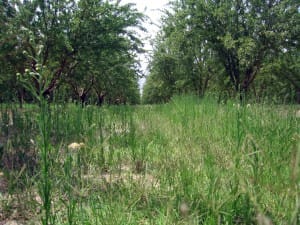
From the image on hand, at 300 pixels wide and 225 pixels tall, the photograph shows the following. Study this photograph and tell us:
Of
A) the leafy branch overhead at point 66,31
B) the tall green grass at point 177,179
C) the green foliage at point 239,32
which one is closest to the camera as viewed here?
the tall green grass at point 177,179

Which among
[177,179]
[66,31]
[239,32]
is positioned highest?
[239,32]

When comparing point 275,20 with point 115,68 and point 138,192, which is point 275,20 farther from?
point 138,192

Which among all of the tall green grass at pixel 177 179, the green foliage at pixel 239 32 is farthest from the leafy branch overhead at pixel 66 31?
the tall green grass at pixel 177 179

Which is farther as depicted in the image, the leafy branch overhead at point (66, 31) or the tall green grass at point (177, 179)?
the leafy branch overhead at point (66, 31)

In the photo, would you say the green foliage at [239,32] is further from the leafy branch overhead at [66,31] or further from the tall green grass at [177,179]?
the tall green grass at [177,179]

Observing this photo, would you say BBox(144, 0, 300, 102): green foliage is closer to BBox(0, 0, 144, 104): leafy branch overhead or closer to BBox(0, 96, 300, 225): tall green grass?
BBox(0, 0, 144, 104): leafy branch overhead

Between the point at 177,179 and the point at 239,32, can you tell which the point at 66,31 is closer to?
the point at 239,32

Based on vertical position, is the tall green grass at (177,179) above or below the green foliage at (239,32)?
below

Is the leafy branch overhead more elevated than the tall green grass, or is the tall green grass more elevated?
the leafy branch overhead

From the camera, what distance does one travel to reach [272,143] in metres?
2.45

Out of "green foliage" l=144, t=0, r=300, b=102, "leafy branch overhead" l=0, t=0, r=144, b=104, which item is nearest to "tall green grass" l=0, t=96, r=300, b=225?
"leafy branch overhead" l=0, t=0, r=144, b=104

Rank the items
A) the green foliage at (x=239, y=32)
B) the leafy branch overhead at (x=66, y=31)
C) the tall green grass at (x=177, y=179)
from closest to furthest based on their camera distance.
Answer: the tall green grass at (x=177, y=179), the leafy branch overhead at (x=66, y=31), the green foliage at (x=239, y=32)

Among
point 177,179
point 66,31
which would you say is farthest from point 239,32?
point 177,179

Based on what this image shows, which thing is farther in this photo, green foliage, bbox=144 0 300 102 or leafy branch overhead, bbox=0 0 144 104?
green foliage, bbox=144 0 300 102
